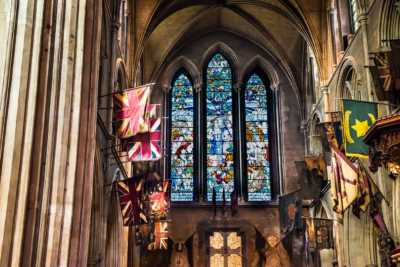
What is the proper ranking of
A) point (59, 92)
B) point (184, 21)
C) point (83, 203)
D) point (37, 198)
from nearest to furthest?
point (37, 198)
point (59, 92)
point (83, 203)
point (184, 21)

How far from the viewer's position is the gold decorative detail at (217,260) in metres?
25.0

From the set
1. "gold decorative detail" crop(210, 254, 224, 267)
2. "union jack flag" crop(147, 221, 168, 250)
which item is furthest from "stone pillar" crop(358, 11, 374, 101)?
"gold decorative detail" crop(210, 254, 224, 267)

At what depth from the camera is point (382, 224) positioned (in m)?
15.9

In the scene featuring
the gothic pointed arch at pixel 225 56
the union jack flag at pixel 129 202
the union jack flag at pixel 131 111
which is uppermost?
the gothic pointed arch at pixel 225 56

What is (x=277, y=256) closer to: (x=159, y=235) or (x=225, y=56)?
(x=159, y=235)

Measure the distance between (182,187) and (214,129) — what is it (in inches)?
119

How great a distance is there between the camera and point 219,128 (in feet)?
92.1

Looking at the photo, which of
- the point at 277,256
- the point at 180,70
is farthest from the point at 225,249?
the point at 180,70

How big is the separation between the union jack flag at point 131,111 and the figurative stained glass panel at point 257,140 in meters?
12.3

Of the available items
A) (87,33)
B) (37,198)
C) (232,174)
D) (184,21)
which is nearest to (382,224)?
(87,33)

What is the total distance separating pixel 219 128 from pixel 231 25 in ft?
15.8

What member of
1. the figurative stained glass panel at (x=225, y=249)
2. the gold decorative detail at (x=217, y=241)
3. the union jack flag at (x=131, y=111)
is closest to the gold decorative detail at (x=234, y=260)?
the figurative stained glass panel at (x=225, y=249)

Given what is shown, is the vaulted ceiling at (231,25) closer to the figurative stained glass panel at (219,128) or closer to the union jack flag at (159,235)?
the figurative stained glass panel at (219,128)

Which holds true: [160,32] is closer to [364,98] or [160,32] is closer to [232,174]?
[232,174]
